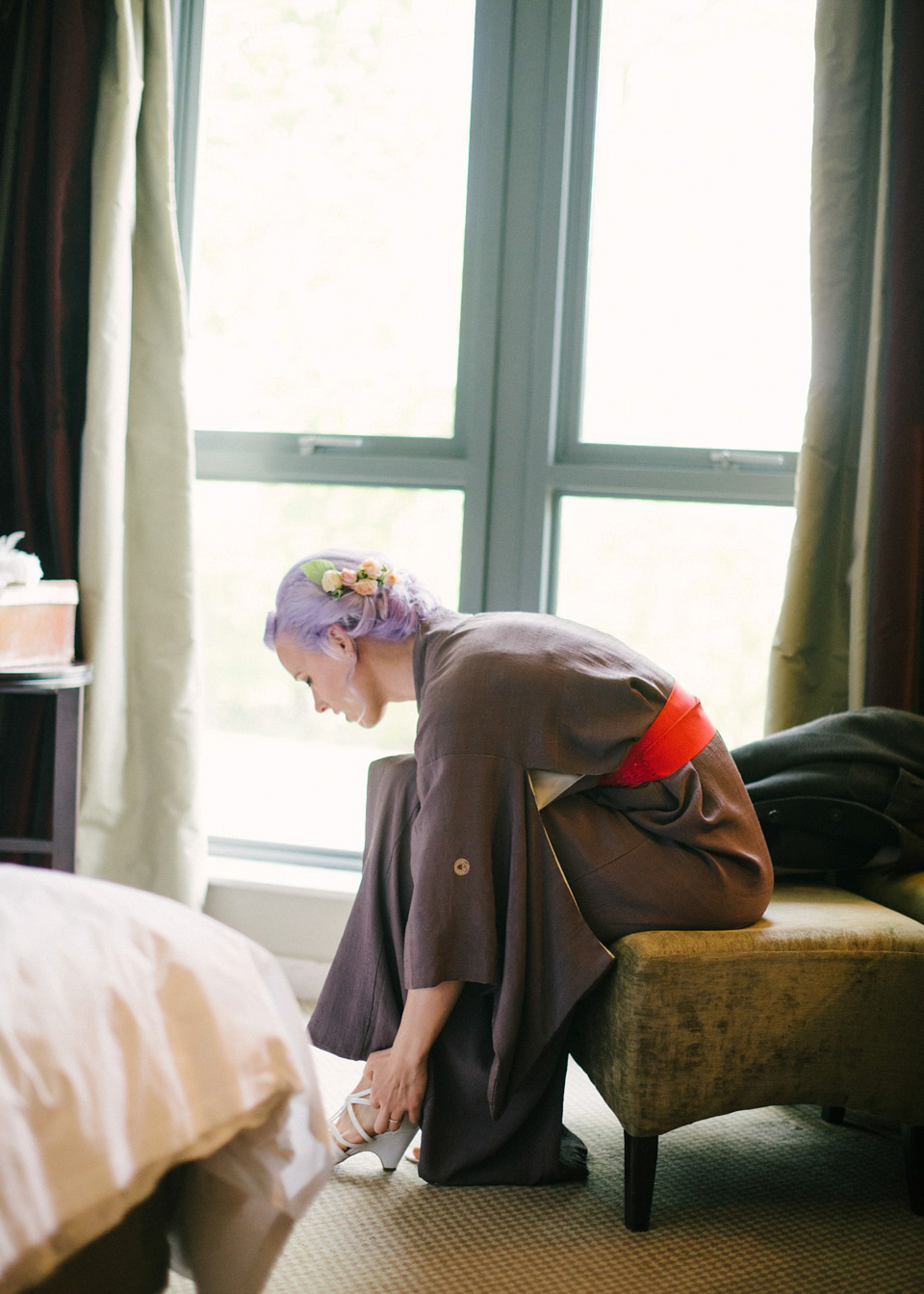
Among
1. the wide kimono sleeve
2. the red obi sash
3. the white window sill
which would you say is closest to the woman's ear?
the wide kimono sleeve

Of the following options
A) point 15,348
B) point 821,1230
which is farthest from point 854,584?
point 15,348

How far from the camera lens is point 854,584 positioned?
2074mm

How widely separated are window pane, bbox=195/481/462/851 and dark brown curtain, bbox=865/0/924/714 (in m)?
0.93

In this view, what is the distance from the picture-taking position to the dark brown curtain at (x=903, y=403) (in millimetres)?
2004

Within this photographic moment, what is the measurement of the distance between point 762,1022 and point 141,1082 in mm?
958

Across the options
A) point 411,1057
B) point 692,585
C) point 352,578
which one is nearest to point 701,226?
point 692,585

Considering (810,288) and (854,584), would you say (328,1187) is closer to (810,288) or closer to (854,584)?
(854,584)

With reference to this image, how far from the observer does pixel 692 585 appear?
94.5 inches

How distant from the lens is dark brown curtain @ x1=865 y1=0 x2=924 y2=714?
78.9 inches

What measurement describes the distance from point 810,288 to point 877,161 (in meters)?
0.27

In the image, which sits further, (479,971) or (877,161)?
(877,161)

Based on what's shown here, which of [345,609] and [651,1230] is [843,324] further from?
[651,1230]

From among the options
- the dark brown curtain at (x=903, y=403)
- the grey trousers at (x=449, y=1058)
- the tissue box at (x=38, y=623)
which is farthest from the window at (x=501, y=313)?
the grey trousers at (x=449, y=1058)

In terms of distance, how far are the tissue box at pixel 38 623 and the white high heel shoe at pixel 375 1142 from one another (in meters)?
0.99
